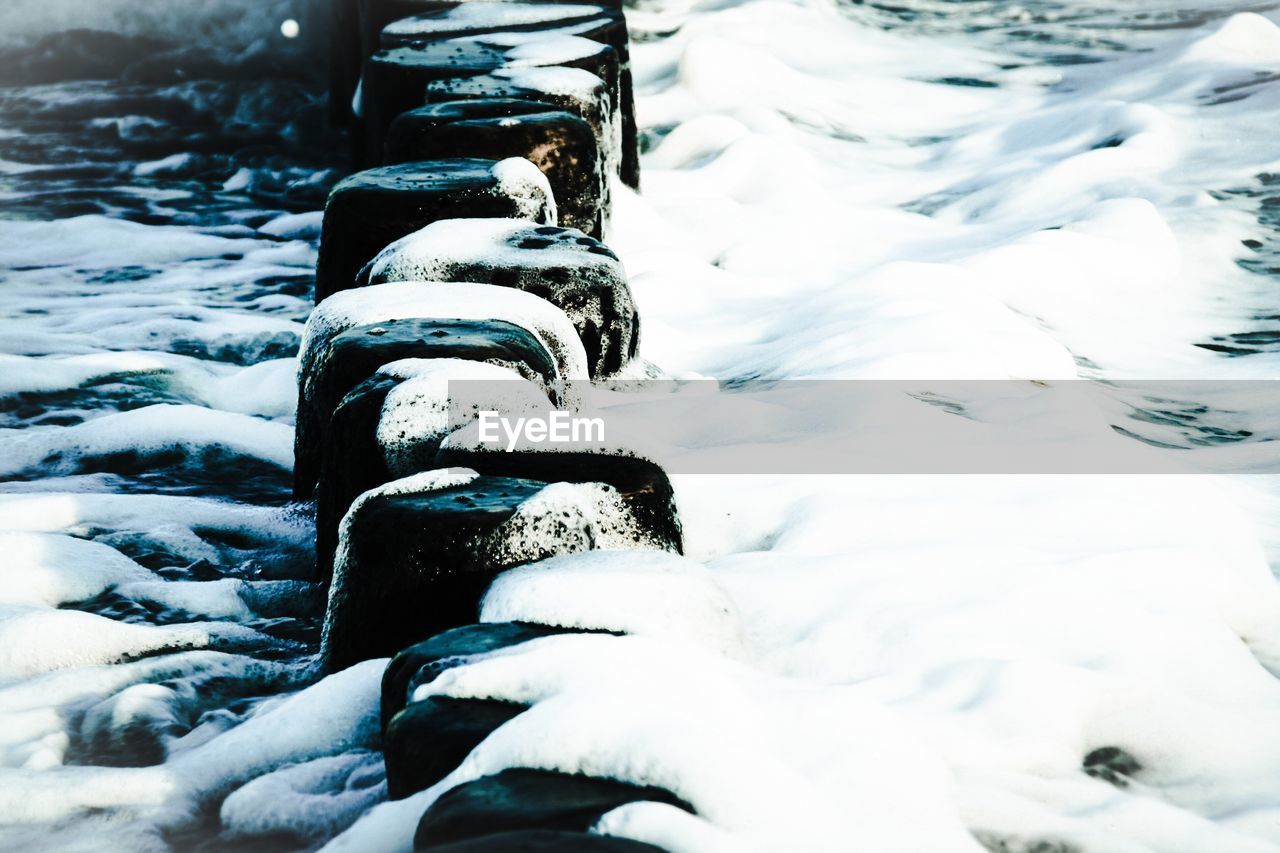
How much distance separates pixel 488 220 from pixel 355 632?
1.54 m

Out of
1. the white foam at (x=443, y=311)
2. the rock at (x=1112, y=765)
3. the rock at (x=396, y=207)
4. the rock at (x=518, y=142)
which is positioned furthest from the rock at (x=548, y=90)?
the rock at (x=1112, y=765)

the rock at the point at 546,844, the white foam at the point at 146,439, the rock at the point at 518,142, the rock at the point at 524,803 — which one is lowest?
the white foam at the point at 146,439

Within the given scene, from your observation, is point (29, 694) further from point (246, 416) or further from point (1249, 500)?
point (1249, 500)

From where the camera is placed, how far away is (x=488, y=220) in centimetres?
329

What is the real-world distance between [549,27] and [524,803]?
14.6 ft

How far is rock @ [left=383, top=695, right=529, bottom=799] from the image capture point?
1.53 meters

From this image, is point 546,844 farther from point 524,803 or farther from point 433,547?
point 433,547

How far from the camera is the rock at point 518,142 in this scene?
3.79 metres

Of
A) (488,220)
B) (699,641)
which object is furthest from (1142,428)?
(699,641)

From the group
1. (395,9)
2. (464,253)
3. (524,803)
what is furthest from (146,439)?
(395,9)

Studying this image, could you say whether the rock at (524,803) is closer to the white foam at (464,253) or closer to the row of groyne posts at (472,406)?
the row of groyne posts at (472,406)

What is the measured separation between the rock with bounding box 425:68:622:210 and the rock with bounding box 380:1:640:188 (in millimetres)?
550

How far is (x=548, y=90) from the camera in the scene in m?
4.32

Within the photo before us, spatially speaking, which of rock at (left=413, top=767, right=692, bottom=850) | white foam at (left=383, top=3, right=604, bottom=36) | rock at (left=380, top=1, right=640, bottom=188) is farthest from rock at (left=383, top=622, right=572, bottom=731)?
white foam at (left=383, top=3, right=604, bottom=36)
